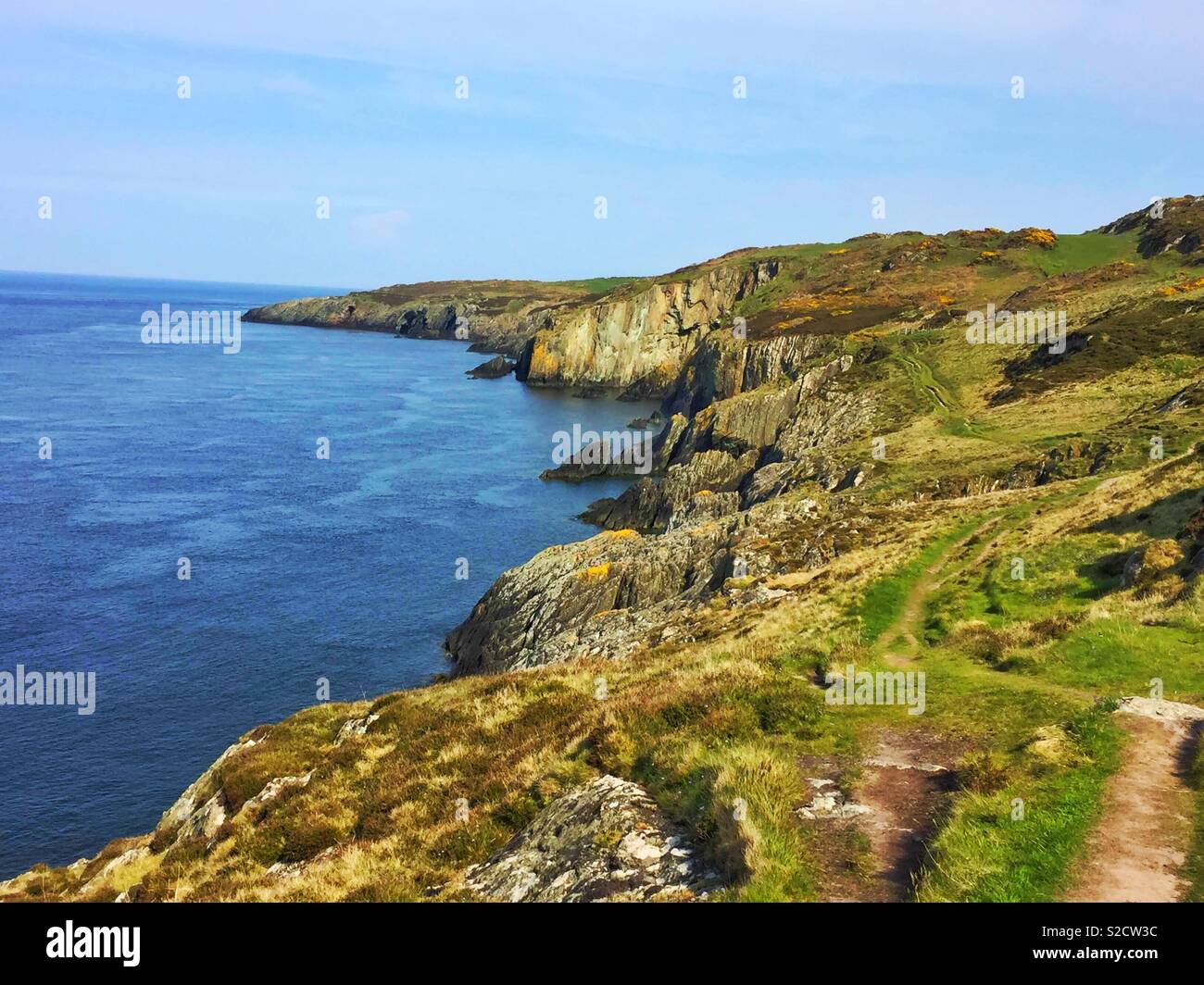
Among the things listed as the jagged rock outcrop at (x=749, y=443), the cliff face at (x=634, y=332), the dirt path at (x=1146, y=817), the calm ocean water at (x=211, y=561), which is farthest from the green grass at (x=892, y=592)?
the cliff face at (x=634, y=332)

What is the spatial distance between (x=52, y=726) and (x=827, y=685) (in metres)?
38.8

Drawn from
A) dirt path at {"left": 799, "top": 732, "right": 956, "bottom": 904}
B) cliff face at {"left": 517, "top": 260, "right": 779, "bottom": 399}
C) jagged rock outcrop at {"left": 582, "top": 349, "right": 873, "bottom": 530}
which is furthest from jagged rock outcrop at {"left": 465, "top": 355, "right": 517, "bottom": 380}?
dirt path at {"left": 799, "top": 732, "right": 956, "bottom": 904}

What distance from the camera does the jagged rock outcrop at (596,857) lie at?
1049 centimetres

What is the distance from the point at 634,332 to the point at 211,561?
116839 millimetres

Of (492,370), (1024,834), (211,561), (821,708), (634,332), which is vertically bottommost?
(211,561)

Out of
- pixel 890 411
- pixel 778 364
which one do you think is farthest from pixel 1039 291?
pixel 890 411

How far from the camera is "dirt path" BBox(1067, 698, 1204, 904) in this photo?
9.03m

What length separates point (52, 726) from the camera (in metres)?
40.4

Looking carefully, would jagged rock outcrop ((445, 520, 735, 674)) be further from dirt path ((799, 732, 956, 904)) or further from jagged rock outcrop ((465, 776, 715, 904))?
jagged rock outcrop ((465, 776, 715, 904))

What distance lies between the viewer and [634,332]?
166875 mm

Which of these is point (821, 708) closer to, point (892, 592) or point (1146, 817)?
point (1146, 817)

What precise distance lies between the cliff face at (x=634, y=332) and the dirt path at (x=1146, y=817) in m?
153

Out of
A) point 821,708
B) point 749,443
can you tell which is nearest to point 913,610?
point 821,708
